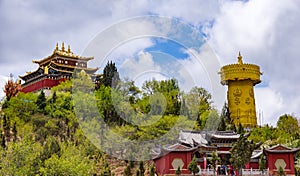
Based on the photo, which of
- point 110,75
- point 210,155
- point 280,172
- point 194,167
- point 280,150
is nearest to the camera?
point 194,167

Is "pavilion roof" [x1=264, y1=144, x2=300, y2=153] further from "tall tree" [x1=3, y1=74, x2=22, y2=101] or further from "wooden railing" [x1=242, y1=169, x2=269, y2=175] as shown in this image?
"tall tree" [x1=3, y1=74, x2=22, y2=101]

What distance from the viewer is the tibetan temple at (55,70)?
44.3 m

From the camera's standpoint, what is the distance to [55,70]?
44.3 metres

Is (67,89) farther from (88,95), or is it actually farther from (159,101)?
(159,101)

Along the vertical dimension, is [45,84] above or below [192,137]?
above

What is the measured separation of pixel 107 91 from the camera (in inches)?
1407

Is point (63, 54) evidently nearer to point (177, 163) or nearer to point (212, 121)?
point (212, 121)

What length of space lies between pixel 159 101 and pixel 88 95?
6.37 meters

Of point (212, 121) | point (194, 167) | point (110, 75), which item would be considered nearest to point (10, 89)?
point (110, 75)

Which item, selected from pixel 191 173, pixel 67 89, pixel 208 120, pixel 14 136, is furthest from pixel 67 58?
pixel 191 173

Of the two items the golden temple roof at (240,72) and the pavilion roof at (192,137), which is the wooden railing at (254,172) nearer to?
the pavilion roof at (192,137)

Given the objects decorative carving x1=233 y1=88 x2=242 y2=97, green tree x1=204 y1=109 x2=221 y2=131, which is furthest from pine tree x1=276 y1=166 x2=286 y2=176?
decorative carving x1=233 y1=88 x2=242 y2=97

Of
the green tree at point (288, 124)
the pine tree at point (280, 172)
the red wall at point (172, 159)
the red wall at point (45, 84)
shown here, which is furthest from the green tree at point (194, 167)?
the red wall at point (45, 84)

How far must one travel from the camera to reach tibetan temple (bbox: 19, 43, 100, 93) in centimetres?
4431
